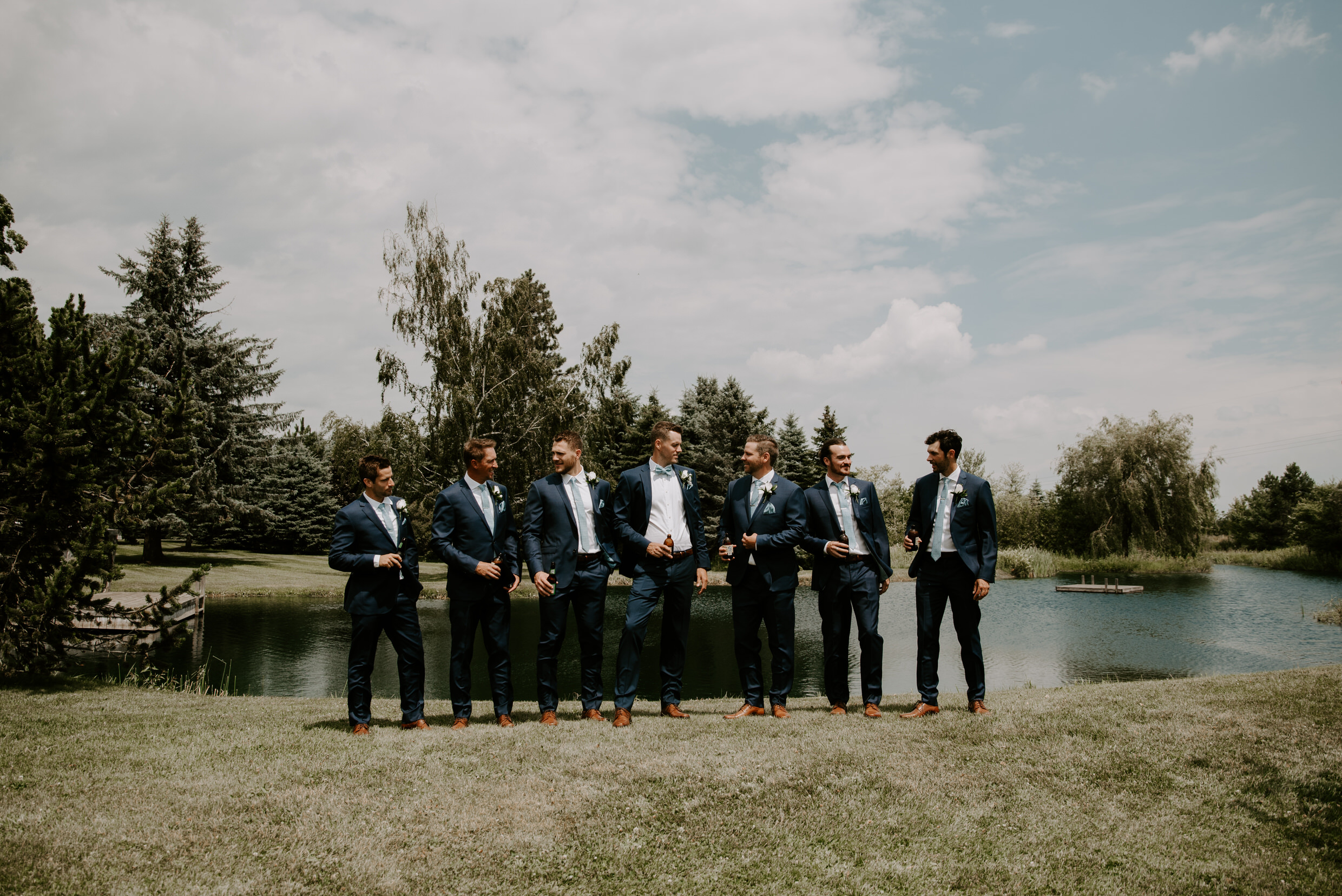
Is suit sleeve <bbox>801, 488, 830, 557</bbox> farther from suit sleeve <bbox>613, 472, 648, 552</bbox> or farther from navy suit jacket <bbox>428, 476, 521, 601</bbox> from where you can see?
navy suit jacket <bbox>428, 476, 521, 601</bbox>

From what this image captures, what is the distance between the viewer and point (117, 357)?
9.06m

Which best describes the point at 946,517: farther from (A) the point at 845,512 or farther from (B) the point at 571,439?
(B) the point at 571,439

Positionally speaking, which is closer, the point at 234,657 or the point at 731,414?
the point at 234,657

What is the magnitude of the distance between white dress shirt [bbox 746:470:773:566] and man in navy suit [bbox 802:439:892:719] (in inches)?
14.7

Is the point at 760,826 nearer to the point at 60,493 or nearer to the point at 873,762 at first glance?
the point at 873,762

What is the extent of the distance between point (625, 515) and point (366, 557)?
77.9 inches

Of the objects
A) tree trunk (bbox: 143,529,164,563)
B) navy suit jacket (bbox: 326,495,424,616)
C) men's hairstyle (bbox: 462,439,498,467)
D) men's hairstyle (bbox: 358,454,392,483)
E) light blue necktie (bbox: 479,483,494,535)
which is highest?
men's hairstyle (bbox: 462,439,498,467)

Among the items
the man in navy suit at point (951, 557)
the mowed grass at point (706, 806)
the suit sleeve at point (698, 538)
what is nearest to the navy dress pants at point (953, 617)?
the man in navy suit at point (951, 557)

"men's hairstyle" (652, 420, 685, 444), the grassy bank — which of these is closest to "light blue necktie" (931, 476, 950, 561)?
"men's hairstyle" (652, 420, 685, 444)

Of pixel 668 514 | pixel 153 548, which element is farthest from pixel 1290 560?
pixel 153 548

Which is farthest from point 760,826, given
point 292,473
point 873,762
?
point 292,473

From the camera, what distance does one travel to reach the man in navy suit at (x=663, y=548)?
629 cm

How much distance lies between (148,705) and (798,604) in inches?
Result: 895

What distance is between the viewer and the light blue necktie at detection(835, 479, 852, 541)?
21.8 ft
